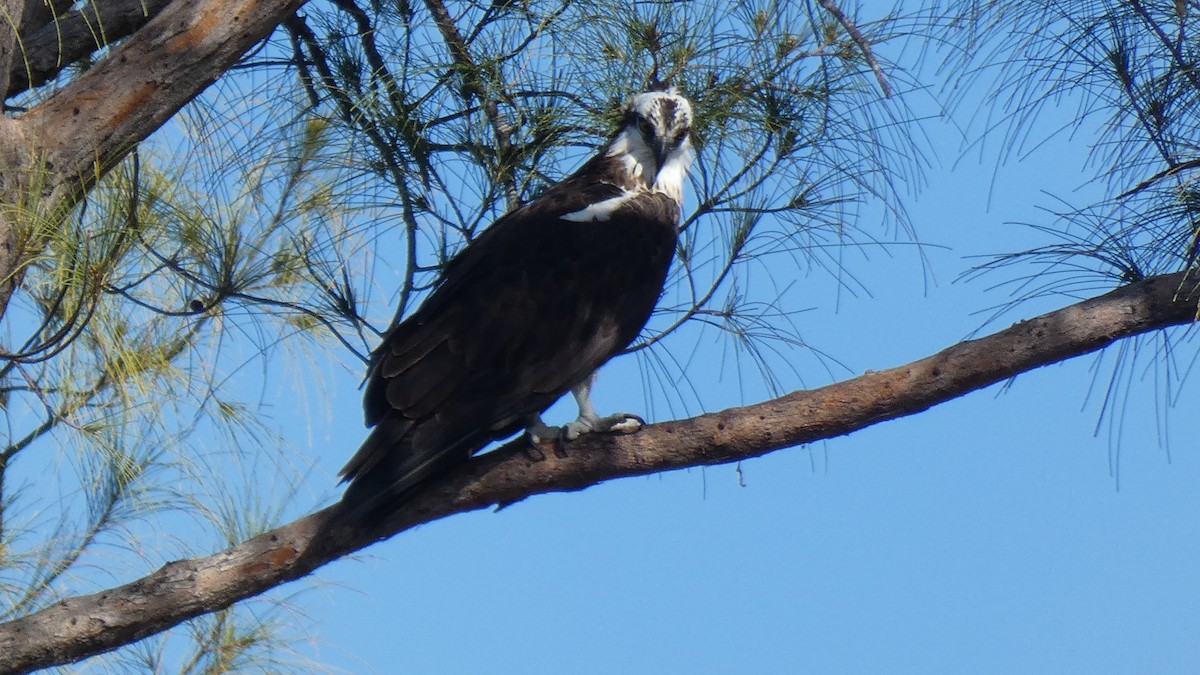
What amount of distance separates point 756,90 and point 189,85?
117cm

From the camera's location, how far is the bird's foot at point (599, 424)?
2613 millimetres

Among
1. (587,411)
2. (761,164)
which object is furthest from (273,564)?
(761,164)

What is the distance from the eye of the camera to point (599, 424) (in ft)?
8.71

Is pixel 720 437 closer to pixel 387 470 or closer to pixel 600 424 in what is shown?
pixel 600 424

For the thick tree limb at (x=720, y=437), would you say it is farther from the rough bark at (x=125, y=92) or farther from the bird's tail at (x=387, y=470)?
the rough bark at (x=125, y=92)

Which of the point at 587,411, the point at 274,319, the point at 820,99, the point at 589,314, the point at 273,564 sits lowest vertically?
the point at 273,564

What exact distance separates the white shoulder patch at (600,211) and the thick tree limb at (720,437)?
2.02 feet

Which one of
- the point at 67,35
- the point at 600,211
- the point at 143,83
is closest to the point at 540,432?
the point at 600,211

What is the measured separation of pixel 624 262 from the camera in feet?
9.61

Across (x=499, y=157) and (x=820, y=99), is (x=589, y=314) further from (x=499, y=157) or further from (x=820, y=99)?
(x=820, y=99)

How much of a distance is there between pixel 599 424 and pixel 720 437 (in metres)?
0.27

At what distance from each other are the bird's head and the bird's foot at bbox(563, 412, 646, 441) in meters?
0.67

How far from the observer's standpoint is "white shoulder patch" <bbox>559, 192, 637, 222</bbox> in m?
2.99

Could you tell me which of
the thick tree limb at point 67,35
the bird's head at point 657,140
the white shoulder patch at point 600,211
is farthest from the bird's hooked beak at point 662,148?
the thick tree limb at point 67,35
